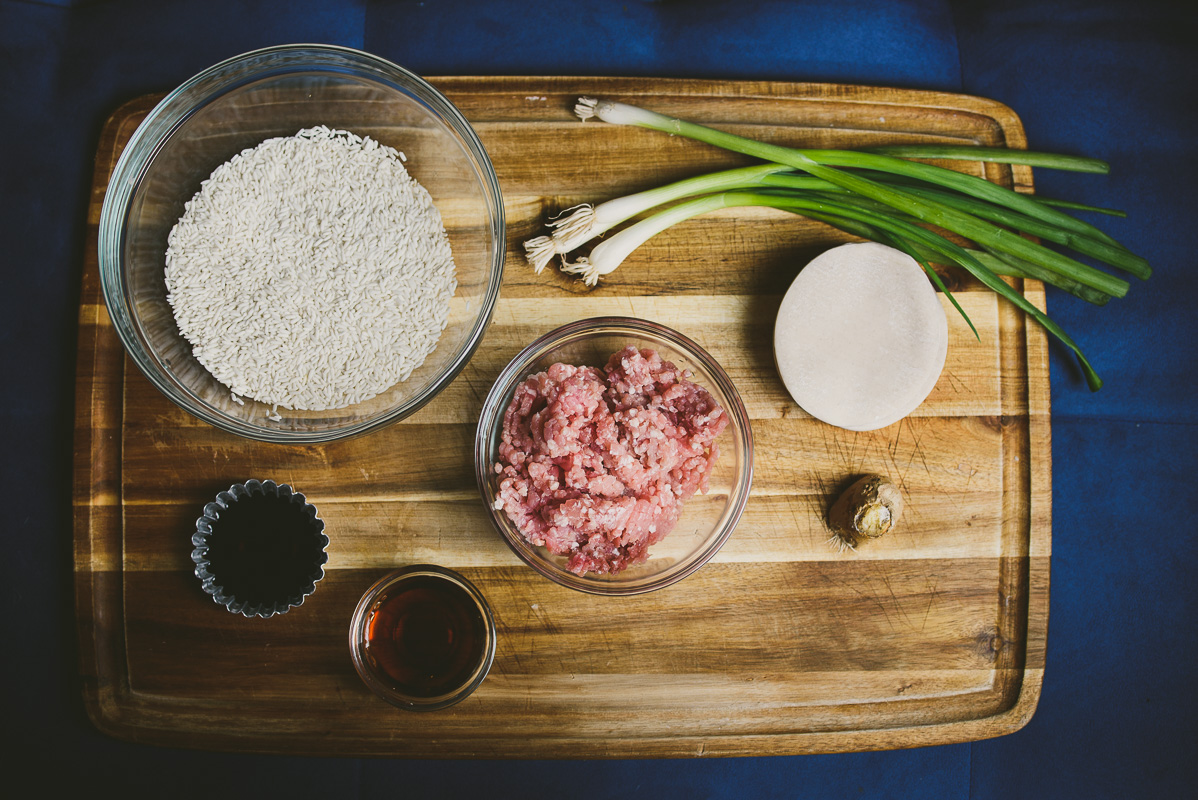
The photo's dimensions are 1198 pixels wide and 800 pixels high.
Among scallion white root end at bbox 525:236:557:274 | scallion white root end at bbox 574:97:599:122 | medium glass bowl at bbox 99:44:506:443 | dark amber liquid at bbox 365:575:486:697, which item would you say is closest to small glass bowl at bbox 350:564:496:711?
dark amber liquid at bbox 365:575:486:697

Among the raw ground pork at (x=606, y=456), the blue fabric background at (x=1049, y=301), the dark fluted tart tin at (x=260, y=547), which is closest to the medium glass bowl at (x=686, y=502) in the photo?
the raw ground pork at (x=606, y=456)

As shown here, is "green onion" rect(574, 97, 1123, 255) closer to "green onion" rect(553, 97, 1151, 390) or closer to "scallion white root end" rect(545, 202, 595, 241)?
"green onion" rect(553, 97, 1151, 390)

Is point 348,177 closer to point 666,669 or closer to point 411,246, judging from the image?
point 411,246

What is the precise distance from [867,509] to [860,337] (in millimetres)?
358

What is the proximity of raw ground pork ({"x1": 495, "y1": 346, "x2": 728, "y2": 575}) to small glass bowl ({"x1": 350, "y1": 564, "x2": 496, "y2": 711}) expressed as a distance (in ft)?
0.68

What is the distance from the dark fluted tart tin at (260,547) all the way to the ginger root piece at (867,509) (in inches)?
42.3

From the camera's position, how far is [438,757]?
1.41 meters

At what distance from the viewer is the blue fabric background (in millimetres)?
1551

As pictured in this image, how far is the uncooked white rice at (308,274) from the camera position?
1.36 meters

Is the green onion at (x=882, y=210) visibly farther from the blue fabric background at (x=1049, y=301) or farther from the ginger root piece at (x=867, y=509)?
the ginger root piece at (x=867, y=509)

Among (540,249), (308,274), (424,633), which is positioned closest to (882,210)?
(540,249)

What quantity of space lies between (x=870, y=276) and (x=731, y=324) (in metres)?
0.30

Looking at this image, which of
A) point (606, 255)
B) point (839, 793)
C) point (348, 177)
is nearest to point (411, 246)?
point (348, 177)

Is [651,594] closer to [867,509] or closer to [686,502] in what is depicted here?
[686,502]
